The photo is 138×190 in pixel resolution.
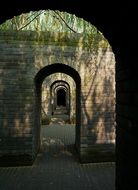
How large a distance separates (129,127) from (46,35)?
6.48 m

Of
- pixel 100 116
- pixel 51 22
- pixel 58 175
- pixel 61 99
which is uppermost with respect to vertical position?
pixel 51 22

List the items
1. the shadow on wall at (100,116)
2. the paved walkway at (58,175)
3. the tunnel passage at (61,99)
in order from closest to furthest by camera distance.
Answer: the paved walkway at (58,175) → the shadow on wall at (100,116) → the tunnel passage at (61,99)

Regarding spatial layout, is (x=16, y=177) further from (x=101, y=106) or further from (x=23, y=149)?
(x=101, y=106)

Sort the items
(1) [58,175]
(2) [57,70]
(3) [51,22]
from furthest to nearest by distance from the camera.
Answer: (3) [51,22] → (2) [57,70] → (1) [58,175]

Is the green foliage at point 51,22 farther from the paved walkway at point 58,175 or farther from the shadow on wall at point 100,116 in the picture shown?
the paved walkway at point 58,175

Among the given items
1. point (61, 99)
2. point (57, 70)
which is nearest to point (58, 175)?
point (57, 70)

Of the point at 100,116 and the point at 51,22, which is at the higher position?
the point at 51,22

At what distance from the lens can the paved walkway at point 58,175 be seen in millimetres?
6816

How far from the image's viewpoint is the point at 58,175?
7.70 metres

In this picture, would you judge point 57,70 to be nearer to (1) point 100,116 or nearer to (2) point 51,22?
(1) point 100,116

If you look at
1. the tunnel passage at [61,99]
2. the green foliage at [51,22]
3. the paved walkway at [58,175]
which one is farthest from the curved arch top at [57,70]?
the tunnel passage at [61,99]

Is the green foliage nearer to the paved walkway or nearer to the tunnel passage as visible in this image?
the paved walkway

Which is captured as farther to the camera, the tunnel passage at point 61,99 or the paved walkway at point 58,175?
the tunnel passage at point 61,99

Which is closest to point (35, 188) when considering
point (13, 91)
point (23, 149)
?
point (23, 149)
